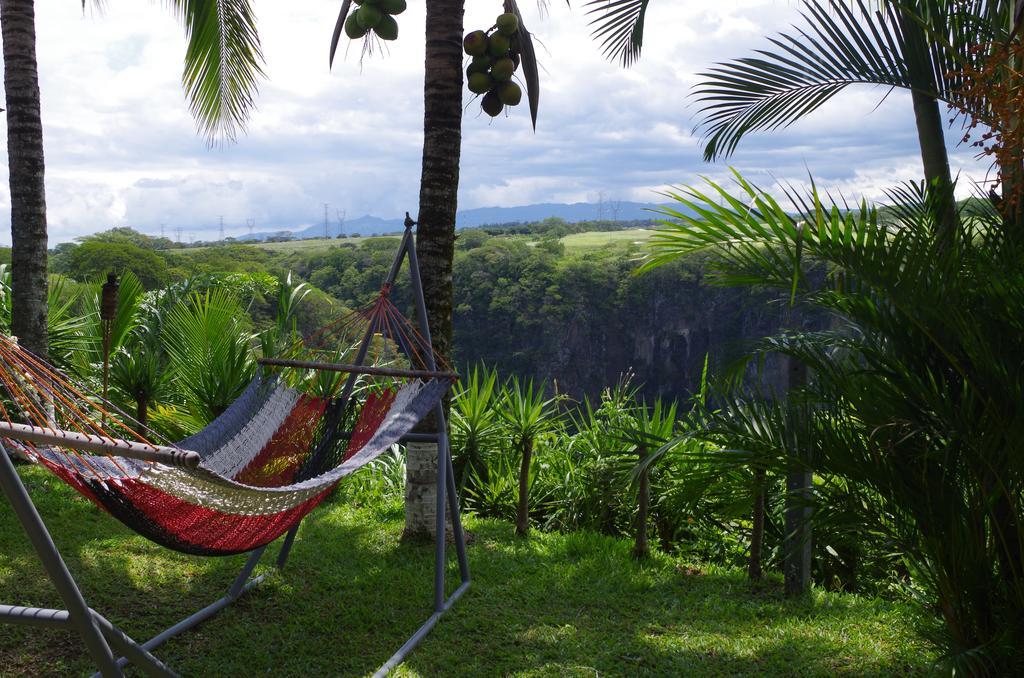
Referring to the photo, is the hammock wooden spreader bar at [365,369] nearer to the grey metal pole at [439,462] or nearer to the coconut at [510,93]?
the grey metal pole at [439,462]

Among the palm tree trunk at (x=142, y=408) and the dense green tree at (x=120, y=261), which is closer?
the palm tree trunk at (x=142, y=408)

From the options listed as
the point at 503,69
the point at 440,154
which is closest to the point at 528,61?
the point at 503,69

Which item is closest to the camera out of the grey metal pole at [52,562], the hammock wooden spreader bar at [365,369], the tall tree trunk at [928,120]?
the grey metal pole at [52,562]

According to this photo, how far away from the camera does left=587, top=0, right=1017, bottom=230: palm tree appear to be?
82.8 inches

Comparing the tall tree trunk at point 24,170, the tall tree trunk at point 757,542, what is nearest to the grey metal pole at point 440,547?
the tall tree trunk at point 757,542

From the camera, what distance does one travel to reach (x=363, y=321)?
2.89 m

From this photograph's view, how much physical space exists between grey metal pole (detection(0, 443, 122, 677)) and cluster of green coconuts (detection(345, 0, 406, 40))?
2015mm

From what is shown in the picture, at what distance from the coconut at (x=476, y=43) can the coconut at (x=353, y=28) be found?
1.17ft

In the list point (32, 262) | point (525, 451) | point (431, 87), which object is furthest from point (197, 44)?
point (525, 451)

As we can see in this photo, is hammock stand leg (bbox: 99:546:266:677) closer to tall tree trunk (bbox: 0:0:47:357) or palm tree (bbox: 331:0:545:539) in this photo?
palm tree (bbox: 331:0:545:539)

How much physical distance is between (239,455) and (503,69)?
1.55 m

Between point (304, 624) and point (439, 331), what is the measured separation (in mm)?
1129

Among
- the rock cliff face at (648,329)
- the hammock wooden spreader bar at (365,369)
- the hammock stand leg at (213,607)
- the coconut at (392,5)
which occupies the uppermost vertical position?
the coconut at (392,5)

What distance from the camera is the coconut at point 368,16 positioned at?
9.47ft
